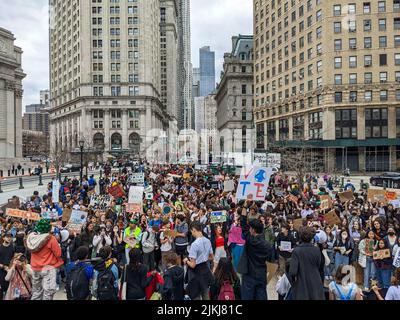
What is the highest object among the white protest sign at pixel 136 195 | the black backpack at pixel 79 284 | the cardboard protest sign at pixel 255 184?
the cardboard protest sign at pixel 255 184

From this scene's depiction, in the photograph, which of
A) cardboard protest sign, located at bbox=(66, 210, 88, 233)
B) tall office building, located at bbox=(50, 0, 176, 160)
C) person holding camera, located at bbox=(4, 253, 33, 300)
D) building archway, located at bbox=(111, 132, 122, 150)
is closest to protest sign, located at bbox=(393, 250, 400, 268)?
person holding camera, located at bbox=(4, 253, 33, 300)

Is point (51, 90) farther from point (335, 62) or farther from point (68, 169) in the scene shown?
point (335, 62)

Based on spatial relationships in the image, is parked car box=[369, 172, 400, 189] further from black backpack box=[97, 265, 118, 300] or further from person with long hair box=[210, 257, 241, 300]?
black backpack box=[97, 265, 118, 300]

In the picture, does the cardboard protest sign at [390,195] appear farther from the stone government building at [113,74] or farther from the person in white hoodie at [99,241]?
the stone government building at [113,74]

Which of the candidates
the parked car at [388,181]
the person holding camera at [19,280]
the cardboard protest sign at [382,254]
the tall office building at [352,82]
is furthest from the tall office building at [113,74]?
the cardboard protest sign at [382,254]

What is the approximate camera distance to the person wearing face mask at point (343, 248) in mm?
9781

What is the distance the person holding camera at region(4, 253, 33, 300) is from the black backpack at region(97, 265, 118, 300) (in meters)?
2.00

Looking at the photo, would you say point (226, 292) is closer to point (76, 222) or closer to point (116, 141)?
point (76, 222)

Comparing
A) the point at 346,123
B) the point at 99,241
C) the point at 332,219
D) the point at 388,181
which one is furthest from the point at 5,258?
the point at 346,123

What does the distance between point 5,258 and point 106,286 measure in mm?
3733

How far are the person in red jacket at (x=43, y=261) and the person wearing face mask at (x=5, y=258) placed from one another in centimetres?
134

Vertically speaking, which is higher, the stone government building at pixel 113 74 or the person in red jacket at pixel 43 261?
the stone government building at pixel 113 74

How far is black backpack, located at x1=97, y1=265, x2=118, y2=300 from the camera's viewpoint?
19.1ft
